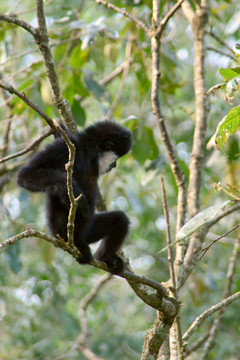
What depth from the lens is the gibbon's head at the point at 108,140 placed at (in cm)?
460

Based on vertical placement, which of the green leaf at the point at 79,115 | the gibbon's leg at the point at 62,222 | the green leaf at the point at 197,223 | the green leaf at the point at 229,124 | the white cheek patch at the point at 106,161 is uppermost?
the green leaf at the point at 79,115

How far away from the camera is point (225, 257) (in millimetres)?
9531

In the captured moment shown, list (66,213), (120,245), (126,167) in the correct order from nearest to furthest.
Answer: (66,213)
(120,245)
(126,167)

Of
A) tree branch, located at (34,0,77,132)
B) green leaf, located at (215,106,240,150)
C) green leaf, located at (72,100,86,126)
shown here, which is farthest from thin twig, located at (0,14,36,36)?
green leaf, located at (215,106,240,150)

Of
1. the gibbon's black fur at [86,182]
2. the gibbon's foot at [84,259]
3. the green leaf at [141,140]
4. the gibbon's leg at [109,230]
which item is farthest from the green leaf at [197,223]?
the green leaf at [141,140]

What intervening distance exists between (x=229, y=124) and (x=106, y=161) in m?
1.97

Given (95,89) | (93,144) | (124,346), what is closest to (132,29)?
(95,89)

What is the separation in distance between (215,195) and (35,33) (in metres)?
6.03

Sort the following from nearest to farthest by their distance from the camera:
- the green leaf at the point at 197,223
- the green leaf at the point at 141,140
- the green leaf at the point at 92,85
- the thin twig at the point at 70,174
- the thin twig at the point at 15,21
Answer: the green leaf at the point at 197,223 < the thin twig at the point at 70,174 < the thin twig at the point at 15,21 < the green leaf at the point at 141,140 < the green leaf at the point at 92,85

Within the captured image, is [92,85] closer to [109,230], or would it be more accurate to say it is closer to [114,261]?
[109,230]

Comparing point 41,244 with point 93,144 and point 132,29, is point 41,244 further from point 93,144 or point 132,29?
point 132,29

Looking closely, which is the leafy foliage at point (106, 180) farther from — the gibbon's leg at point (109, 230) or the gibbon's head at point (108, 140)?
the gibbon's leg at point (109, 230)

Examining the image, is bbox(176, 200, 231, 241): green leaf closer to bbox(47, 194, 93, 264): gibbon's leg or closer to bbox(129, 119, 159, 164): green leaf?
bbox(47, 194, 93, 264): gibbon's leg

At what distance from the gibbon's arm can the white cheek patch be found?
1.73ft
